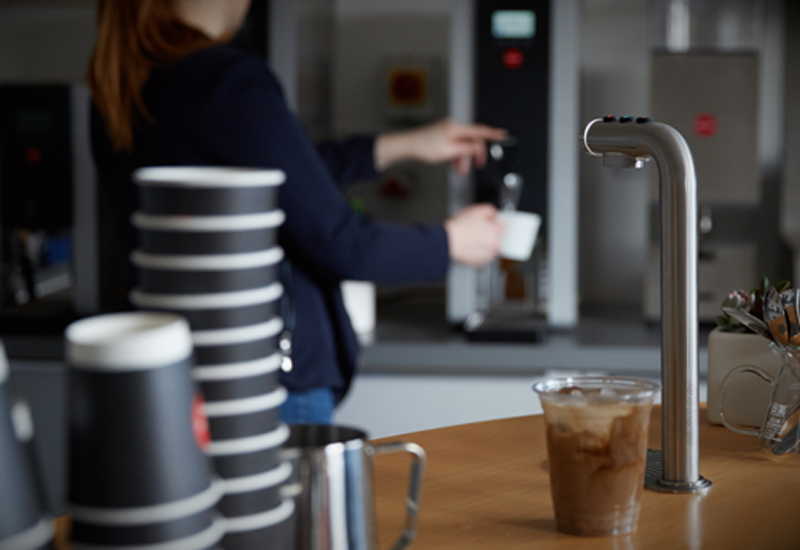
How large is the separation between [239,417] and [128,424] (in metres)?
0.10

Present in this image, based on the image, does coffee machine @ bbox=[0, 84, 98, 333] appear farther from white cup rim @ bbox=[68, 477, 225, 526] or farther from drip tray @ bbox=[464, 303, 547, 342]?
white cup rim @ bbox=[68, 477, 225, 526]

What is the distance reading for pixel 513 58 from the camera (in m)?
2.05

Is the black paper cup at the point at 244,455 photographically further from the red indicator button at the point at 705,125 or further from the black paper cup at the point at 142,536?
the red indicator button at the point at 705,125

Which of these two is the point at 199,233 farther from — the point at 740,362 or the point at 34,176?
the point at 34,176

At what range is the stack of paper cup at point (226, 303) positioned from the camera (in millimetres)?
469

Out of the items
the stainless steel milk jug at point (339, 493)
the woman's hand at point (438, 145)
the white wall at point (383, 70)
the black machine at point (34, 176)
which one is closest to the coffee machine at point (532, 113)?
the woman's hand at point (438, 145)

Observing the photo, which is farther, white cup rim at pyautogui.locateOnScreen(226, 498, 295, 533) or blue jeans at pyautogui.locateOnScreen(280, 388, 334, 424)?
blue jeans at pyautogui.locateOnScreen(280, 388, 334, 424)

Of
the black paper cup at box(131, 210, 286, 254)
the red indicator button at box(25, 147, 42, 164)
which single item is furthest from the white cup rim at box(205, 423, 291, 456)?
the red indicator button at box(25, 147, 42, 164)

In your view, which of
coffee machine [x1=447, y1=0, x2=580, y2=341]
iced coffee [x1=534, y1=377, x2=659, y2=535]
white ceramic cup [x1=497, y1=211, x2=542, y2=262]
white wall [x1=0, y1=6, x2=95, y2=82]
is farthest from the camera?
white wall [x1=0, y1=6, x2=95, y2=82]

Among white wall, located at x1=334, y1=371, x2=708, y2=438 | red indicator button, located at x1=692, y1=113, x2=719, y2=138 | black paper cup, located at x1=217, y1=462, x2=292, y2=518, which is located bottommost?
white wall, located at x1=334, y1=371, x2=708, y2=438

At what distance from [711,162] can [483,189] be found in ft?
1.80

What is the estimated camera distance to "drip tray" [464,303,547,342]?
191cm

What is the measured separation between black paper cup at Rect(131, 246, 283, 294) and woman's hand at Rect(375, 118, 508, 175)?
4.19ft

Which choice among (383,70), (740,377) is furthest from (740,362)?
(383,70)
